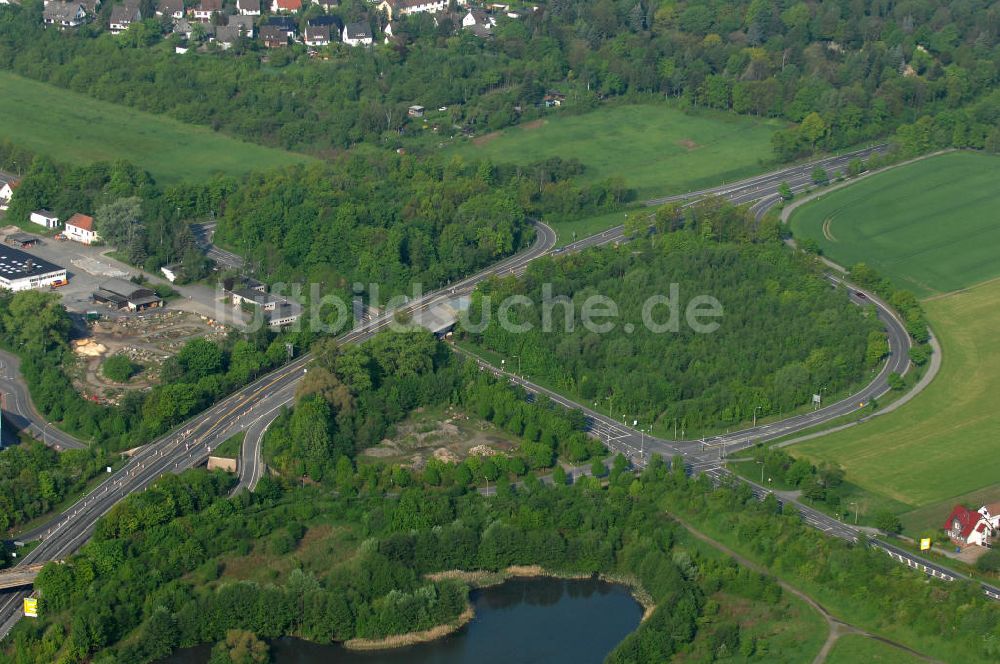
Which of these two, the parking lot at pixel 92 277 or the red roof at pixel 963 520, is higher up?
the parking lot at pixel 92 277

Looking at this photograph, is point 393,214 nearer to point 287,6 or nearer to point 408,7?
point 287,6

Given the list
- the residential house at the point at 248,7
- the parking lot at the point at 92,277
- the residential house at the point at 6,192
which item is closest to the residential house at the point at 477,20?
the residential house at the point at 248,7

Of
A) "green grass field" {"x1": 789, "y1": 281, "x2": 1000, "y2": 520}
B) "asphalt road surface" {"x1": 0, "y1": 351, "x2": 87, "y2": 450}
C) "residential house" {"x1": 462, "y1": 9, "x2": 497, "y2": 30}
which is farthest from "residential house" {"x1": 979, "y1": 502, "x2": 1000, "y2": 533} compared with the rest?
"residential house" {"x1": 462, "y1": 9, "x2": 497, "y2": 30}

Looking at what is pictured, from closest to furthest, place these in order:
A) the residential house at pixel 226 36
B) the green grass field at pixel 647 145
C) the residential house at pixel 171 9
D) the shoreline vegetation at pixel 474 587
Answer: the shoreline vegetation at pixel 474 587 < the green grass field at pixel 647 145 < the residential house at pixel 226 36 < the residential house at pixel 171 9

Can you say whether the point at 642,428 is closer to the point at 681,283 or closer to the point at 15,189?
the point at 681,283

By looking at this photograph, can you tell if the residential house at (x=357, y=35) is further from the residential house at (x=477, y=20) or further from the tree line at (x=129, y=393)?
the tree line at (x=129, y=393)

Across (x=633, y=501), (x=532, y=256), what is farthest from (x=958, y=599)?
(x=532, y=256)

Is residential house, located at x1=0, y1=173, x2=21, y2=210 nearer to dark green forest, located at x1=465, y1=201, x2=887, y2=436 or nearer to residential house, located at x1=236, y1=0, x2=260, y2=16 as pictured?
dark green forest, located at x1=465, y1=201, x2=887, y2=436
